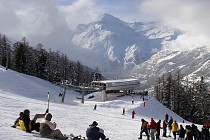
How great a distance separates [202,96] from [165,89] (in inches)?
456

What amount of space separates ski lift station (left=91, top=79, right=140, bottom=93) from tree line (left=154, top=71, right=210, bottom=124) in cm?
885

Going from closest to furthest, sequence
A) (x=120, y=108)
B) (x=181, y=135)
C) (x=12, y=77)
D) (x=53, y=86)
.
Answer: (x=181, y=135) < (x=120, y=108) < (x=12, y=77) < (x=53, y=86)

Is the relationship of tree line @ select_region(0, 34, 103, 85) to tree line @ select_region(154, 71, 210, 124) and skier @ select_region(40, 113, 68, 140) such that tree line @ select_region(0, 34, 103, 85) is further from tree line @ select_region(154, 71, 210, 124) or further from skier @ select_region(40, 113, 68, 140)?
skier @ select_region(40, 113, 68, 140)

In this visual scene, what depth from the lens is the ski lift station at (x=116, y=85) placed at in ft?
267

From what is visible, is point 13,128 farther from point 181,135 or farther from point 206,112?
point 206,112

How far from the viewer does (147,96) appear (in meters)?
81.1

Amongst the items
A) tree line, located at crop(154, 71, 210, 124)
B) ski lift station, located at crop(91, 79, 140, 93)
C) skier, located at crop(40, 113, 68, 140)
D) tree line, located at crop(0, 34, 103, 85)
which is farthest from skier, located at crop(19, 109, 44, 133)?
tree line, located at crop(0, 34, 103, 85)

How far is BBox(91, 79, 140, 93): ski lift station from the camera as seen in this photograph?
8125 centimetres

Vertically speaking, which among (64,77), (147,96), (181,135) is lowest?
(181,135)

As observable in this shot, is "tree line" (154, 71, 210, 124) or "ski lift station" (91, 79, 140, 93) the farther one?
"ski lift station" (91, 79, 140, 93)

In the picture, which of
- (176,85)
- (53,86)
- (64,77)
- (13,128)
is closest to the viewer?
(13,128)

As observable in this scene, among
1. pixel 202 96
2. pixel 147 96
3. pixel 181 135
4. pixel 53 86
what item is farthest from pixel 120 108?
pixel 181 135

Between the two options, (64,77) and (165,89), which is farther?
(64,77)

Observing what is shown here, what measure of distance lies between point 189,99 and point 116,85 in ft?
62.9
